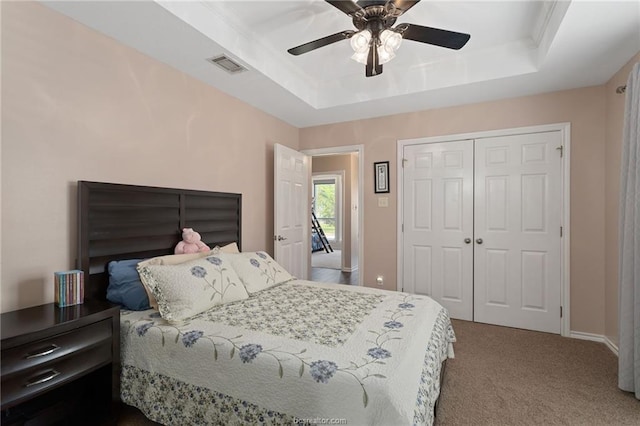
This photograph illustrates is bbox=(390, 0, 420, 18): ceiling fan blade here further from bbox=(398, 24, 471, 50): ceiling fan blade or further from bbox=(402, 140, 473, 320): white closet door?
bbox=(402, 140, 473, 320): white closet door

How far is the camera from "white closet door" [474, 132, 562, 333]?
311cm

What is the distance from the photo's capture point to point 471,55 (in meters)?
2.88

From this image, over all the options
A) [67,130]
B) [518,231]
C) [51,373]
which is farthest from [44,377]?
[518,231]

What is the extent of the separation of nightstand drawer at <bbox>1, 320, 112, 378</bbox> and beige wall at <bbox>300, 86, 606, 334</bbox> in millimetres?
3007

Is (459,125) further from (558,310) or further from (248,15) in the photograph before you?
(248,15)

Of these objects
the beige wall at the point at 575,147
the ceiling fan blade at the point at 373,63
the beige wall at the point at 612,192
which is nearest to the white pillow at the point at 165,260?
the ceiling fan blade at the point at 373,63

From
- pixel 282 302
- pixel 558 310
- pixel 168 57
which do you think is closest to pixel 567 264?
pixel 558 310

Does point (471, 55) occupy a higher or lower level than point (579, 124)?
higher

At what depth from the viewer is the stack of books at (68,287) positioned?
1720 mm

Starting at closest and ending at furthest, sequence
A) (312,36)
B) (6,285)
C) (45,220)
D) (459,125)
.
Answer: (6,285)
(45,220)
(312,36)
(459,125)

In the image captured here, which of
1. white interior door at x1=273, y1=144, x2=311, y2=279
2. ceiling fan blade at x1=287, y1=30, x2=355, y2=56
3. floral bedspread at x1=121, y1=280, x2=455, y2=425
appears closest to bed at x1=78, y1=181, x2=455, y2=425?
floral bedspread at x1=121, y1=280, x2=455, y2=425

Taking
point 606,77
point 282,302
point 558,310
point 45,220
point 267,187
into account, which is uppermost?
point 606,77

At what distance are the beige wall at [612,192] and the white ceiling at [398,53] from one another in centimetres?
20

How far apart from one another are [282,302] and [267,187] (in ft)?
6.47
